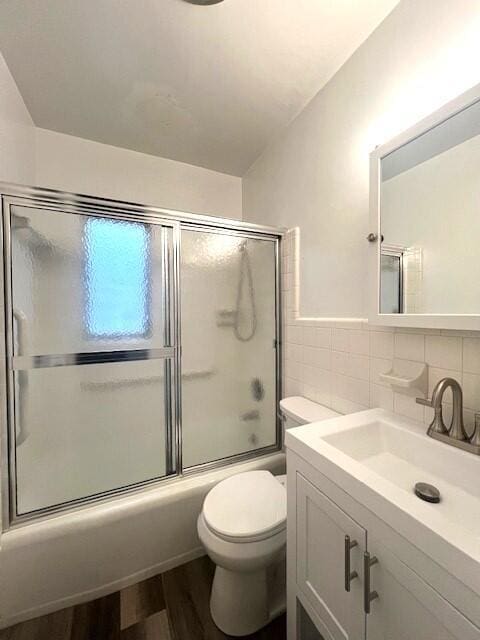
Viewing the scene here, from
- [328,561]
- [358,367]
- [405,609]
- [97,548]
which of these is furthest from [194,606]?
[358,367]

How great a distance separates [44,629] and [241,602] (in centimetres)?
81

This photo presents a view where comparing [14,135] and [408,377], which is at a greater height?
[14,135]

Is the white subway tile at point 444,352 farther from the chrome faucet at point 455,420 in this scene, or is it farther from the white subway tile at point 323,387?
the white subway tile at point 323,387

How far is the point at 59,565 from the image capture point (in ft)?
3.82

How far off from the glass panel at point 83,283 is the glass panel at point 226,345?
216mm

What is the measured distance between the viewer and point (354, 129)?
1.24 m

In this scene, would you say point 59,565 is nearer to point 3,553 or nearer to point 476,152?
point 3,553

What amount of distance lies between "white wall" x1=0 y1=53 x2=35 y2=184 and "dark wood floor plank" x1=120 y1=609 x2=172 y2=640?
1973 mm

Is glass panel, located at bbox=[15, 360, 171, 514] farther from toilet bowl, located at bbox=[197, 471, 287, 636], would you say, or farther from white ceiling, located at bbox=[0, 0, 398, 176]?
white ceiling, located at bbox=[0, 0, 398, 176]

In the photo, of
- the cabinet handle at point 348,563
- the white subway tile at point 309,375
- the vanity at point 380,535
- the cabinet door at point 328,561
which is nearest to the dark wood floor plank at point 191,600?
the vanity at point 380,535

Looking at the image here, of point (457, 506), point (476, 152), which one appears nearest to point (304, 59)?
point (476, 152)

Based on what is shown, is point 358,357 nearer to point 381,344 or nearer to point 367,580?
point 381,344

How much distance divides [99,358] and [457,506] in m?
1.47

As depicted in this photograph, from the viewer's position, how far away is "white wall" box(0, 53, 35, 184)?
121cm
